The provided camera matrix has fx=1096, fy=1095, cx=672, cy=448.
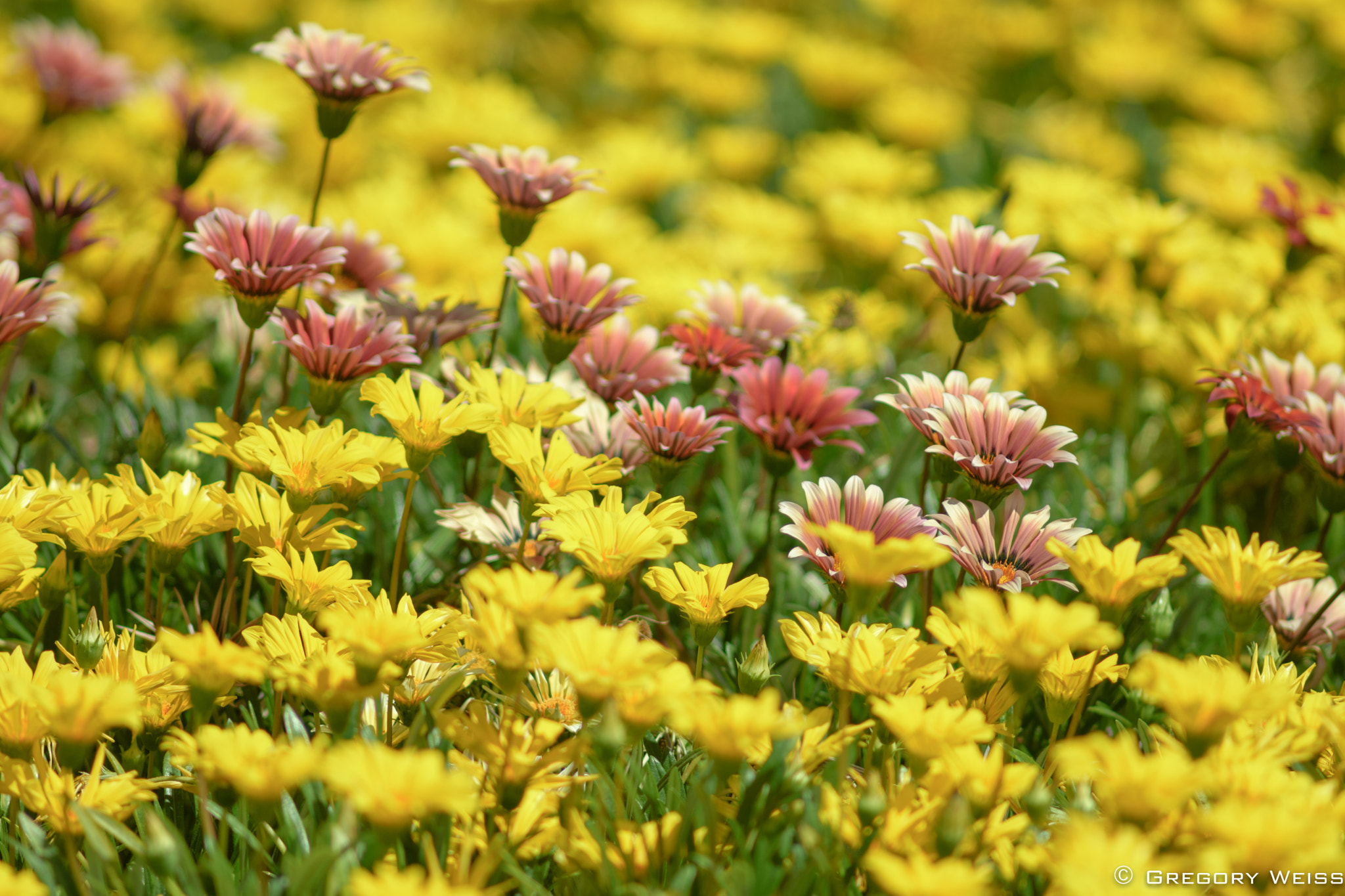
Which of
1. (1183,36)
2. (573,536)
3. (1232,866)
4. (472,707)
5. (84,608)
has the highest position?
(1183,36)

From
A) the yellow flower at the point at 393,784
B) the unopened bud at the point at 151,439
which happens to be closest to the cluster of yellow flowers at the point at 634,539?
the yellow flower at the point at 393,784

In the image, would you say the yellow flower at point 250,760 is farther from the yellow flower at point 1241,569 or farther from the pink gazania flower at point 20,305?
the yellow flower at point 1241,569

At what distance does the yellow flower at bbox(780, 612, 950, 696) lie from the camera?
1476 millimetres

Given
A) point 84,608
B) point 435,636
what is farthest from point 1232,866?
point 84,608

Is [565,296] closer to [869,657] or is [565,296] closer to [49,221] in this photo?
[869,657]

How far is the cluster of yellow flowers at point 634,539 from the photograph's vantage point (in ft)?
4.38

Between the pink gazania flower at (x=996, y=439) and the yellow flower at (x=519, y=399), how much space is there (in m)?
0.59

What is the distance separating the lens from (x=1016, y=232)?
334 cm

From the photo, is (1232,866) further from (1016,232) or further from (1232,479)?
(1016,232)

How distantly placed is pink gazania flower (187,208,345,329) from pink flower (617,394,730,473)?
1.93 feet

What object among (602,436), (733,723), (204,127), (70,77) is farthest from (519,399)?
(70,77)

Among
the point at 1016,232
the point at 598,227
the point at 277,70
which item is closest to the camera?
the point at 1016,232

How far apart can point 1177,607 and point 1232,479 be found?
27.9 inches

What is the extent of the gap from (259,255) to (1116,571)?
1.48 m
